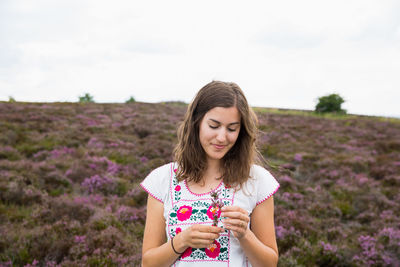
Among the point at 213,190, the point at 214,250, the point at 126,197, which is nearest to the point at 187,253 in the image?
the point at 214,250

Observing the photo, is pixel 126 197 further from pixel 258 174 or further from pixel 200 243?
pixel 200 243

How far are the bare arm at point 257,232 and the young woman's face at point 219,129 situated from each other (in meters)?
0.50

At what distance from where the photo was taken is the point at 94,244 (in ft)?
13.1

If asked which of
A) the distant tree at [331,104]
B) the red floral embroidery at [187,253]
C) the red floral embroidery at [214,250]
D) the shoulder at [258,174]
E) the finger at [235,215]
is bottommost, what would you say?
the red floral embroidery at [187,253]

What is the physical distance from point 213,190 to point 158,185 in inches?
16.7

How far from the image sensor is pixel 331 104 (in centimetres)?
2888

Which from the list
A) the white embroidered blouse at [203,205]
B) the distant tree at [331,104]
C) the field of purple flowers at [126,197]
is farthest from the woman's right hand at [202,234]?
the distant tree at [331,104]

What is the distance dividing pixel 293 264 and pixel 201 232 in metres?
3.17

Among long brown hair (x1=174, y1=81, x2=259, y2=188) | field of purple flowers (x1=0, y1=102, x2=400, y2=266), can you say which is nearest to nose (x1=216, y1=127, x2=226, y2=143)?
long brown hair (x1=174, y1=81, x2=259, y2=188)

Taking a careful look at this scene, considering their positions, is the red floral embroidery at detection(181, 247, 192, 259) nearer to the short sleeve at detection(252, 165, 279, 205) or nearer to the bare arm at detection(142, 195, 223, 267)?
the bare arm at detection(142, 195, 223, 267)

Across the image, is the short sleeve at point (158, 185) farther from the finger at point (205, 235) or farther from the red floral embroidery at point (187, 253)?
the finger at point (205, 235)

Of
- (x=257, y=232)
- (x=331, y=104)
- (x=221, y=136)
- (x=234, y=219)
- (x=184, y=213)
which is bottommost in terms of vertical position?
(x=257, y=232)

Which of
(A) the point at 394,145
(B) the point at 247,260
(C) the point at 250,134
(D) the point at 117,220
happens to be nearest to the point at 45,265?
(D) the point at 117,220

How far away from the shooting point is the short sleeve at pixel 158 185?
1891 millimetres
